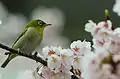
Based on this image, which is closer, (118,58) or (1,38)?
(118,58)

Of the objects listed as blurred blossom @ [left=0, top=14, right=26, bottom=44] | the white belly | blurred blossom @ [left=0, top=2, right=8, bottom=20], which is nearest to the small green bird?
the white belly

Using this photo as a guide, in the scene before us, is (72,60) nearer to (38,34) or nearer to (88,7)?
(38,34)

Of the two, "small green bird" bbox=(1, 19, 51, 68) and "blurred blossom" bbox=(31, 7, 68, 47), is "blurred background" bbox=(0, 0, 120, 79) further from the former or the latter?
"small green bird" bbox=(1, 19, 51, 68)

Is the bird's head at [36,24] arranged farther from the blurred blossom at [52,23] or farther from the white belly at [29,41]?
the blurred blossom at [52,23]

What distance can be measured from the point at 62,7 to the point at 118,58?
3.21 metres

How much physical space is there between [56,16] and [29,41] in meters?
2.21

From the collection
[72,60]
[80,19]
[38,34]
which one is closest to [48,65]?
[72,60]

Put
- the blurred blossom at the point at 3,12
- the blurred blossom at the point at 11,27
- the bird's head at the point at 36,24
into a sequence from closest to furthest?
1. the bird's head at the point at 36,24
2. the blurred blossom at the point at 11,27
3. the blurred blossom at the point at 3,12

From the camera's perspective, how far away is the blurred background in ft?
9.69

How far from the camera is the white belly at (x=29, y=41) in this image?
110 cm

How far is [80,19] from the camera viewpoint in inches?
134

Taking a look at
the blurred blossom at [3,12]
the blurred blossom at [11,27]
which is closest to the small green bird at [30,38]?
the blurred blossom at [11,27]

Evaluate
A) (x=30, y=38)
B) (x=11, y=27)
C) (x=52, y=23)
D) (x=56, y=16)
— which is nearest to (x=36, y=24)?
(x=30, y=38)

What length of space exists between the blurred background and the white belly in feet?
5.08
